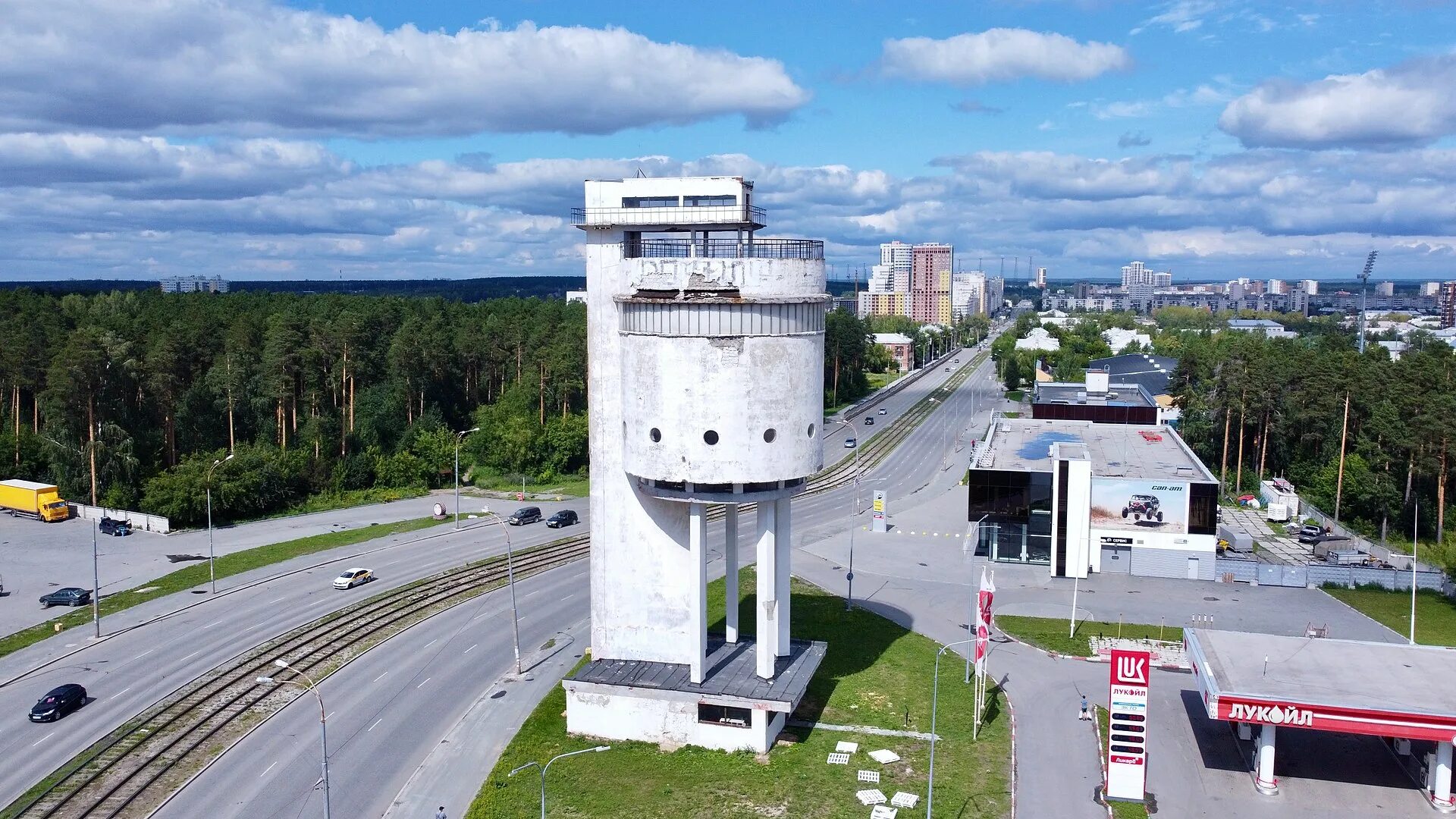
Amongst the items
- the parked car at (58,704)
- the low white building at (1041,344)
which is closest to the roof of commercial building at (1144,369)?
the low white building at (1041,344)

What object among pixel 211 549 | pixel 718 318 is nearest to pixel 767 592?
pixel 718 318

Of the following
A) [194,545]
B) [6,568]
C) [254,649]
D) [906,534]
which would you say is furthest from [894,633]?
[6,568]

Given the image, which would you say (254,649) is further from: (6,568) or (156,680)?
(6,568)

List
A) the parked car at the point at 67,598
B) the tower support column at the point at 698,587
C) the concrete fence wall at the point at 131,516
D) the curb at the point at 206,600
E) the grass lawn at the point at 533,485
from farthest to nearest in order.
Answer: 1. the grass lawn at the point at 533,485
2. the concrete fence wall at the point at 131,516
3. the parked car at the point at 67,598
4. the curb at the point at 206,600
5. the tower support column at the point at 698,587

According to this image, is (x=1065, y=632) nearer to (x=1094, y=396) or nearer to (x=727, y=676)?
(x=727, y=676)

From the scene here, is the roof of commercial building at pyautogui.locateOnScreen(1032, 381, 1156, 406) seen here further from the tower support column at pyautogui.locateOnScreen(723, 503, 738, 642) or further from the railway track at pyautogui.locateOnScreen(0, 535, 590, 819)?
the tower support column at pyautogui.locateOnScreen(723, 503, 738, 642)

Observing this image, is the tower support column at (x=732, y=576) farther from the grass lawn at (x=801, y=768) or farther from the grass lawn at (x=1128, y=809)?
the grass lawn at (x=1128, y=809)
